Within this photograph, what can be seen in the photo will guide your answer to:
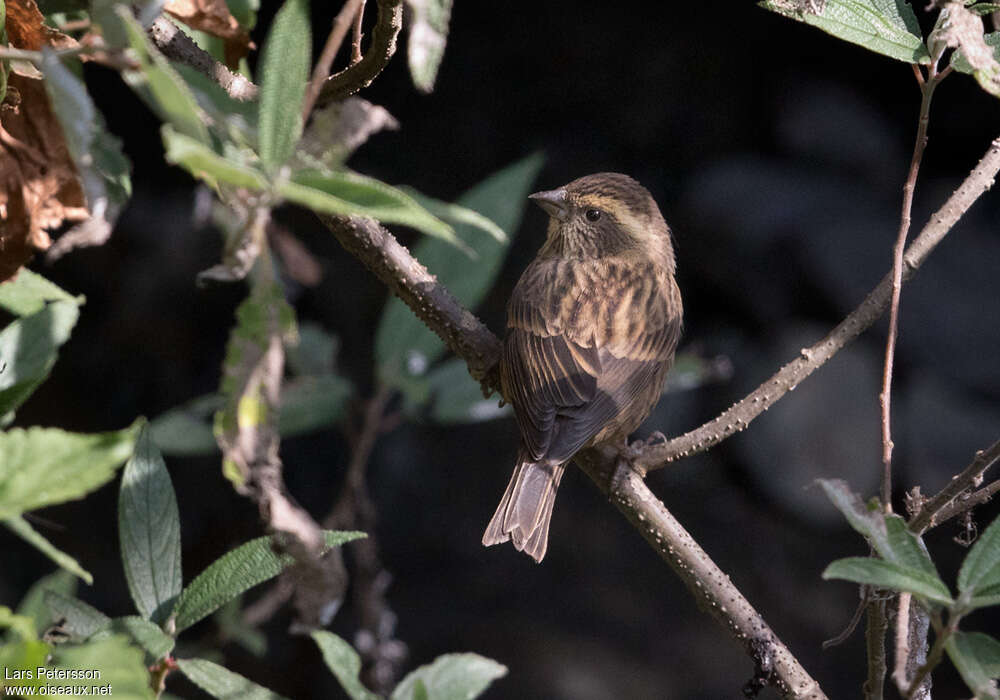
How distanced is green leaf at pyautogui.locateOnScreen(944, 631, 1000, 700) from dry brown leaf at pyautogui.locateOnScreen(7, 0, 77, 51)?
54.2 inches

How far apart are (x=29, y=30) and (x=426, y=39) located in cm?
75

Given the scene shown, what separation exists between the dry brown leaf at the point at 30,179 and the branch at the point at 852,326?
3.92ft

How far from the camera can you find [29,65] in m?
1.37

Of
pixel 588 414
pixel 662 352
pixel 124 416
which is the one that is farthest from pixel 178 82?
pixel 124 416

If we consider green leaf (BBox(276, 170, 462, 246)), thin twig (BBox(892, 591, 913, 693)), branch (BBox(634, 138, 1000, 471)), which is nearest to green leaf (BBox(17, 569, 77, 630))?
branch (BBox(634, 138, 1000, 471))

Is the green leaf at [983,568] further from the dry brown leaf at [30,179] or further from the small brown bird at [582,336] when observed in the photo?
the dry brown leaf at [30,179]

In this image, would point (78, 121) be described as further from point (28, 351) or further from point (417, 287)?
point (417, 287)

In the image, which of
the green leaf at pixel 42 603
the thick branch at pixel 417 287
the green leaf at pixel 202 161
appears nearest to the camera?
the green leaf at pixel 202 161

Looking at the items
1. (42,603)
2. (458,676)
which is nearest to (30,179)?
(458,676)

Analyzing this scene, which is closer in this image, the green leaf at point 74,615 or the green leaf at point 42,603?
the green leaf at point 74,615

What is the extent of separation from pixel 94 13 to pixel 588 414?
67.2 inches

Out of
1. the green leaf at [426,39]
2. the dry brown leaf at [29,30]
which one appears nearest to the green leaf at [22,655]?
the green leaf at [426,39]

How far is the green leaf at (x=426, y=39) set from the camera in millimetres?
1066

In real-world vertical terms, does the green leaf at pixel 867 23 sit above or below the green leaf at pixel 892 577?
above
